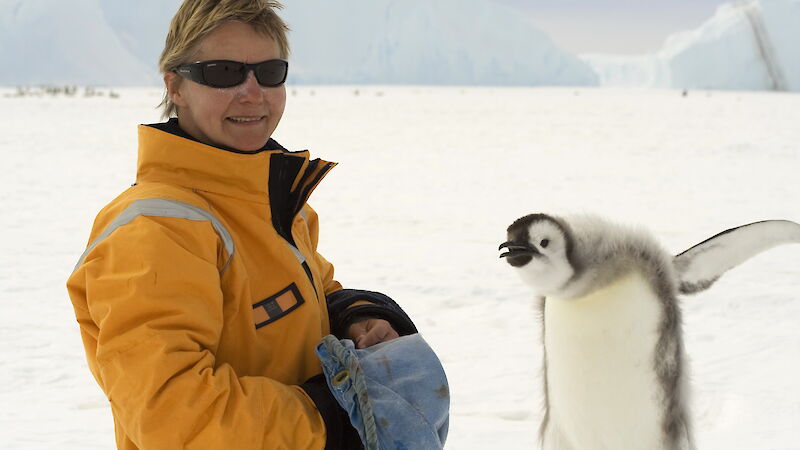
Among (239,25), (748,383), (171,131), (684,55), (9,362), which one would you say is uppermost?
(684,55)

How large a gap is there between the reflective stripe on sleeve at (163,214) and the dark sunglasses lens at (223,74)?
204 mm

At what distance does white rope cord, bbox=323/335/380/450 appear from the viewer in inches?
40.4

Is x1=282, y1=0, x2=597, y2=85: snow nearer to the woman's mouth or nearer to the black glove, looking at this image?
the woman's mouth

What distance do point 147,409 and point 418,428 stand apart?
365mm

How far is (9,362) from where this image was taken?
107 inches

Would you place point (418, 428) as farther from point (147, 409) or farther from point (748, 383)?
point (748, 383)

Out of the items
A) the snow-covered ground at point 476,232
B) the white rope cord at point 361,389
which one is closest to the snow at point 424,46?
the snow-covered ground at point 476,232

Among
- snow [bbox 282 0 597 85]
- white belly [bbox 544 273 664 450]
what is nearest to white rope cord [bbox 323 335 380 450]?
white belly [bbox 544 273 664 450]

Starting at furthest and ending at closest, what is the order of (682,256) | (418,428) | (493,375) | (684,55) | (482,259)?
(684,55) < (482,259) < (493,375) < (682,256) < (418,428)

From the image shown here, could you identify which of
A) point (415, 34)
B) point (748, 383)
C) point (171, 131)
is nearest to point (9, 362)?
point (171, 131)

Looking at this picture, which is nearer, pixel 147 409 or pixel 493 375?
pixel 147 409

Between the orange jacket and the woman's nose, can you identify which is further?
the woman's nose

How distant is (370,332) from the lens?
1.21 meters

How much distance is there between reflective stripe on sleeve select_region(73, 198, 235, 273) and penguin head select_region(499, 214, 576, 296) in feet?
1.35
